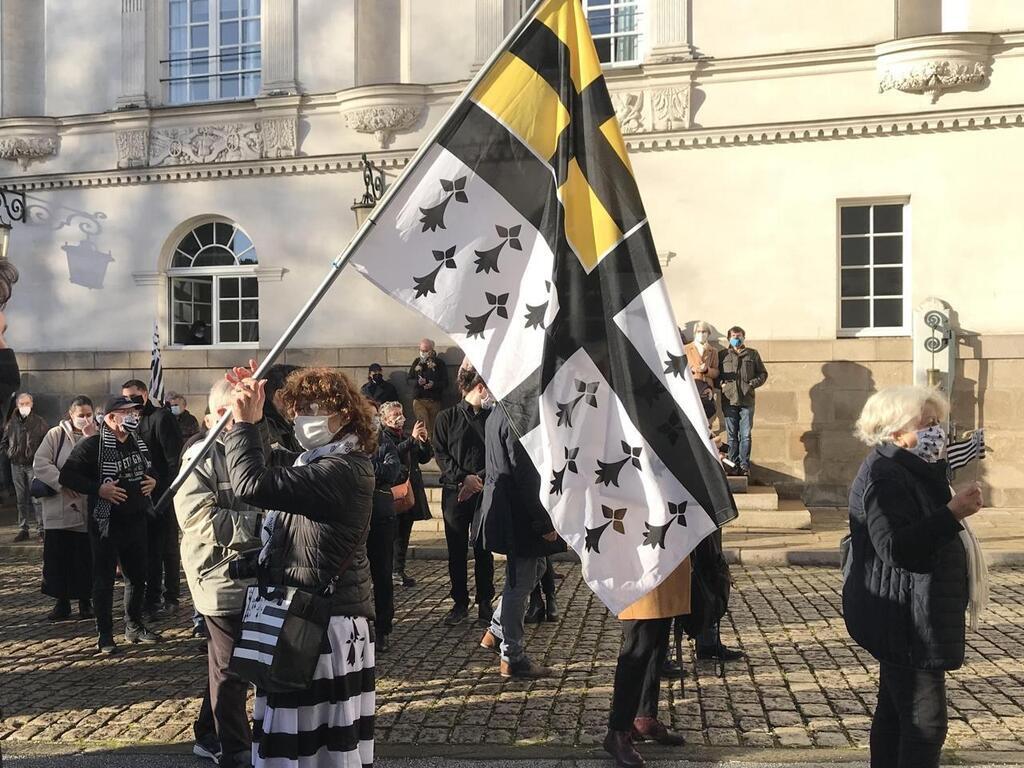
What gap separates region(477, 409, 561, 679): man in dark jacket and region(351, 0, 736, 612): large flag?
88.4 inches

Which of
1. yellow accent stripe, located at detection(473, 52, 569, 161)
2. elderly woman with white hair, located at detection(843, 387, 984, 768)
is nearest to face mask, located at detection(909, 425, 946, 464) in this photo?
elderly woman with white hair, located at detection(843, 387, 984, 768)

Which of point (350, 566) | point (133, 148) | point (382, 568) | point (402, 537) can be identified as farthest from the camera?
point (133, 148)

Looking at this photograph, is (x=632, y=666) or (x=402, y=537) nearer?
(x=632, y=666)

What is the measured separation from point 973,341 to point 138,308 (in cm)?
1303

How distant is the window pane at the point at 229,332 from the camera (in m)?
17.1

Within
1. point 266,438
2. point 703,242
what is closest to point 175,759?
point 266,438

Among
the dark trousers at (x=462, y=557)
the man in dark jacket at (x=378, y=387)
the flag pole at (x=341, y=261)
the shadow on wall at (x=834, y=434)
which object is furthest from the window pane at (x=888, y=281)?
the flag pole at (x=341, y=261)

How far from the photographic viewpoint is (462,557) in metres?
8.09

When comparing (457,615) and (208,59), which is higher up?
(208,59)

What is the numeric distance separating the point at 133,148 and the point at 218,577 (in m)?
14.2

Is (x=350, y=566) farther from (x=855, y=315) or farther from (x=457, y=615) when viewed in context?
(x=855, y=315)

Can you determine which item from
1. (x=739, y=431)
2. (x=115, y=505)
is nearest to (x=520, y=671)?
(x=115, y=505)

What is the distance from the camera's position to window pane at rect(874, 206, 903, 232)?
14.3 metres

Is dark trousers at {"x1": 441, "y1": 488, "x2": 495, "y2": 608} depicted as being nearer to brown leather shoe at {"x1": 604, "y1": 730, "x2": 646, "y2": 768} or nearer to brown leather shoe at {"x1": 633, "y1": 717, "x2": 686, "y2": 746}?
brown leather shoe at {"x1": 633, "y1": 717, "x2": 686, "y2": 746}
